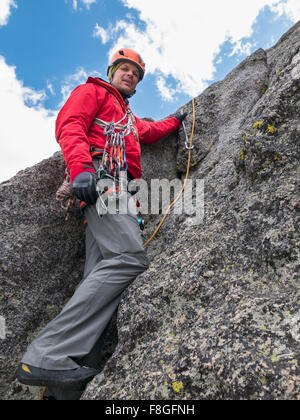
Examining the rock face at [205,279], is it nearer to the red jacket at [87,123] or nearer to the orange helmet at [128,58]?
the red jacket at [87,123]

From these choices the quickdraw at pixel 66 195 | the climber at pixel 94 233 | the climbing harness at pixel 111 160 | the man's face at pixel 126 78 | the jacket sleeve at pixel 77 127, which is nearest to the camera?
the climber at pixel 94 233

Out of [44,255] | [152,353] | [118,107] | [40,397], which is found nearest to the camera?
[152,353]

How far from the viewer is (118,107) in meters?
4.86

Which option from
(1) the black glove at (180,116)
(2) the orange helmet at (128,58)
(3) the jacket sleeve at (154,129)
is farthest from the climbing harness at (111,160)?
(1) the black glove at (180,116)

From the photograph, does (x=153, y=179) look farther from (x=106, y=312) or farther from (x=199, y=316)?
(x=199, y=316)

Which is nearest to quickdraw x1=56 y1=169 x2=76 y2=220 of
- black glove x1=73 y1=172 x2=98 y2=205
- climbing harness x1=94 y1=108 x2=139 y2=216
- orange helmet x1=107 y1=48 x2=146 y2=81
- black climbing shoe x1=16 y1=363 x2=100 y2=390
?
climbing harness x1=94 y1=108 x2=139 y2=216

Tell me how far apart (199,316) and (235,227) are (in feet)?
3.62

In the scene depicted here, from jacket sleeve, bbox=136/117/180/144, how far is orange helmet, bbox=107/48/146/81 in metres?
0.99

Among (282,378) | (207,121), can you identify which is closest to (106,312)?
(282,378)

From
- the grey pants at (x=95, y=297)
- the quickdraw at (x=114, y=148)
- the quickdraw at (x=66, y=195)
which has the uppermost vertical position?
the quickdraw at (x=114, y=148)

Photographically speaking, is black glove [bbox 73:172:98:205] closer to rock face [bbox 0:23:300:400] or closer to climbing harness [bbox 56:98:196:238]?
climbing harness [bbox 56:98:196:238]

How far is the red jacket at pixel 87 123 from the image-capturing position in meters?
3.87

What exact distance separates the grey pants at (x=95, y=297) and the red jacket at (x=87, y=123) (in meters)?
0.75

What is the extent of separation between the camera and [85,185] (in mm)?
3662
